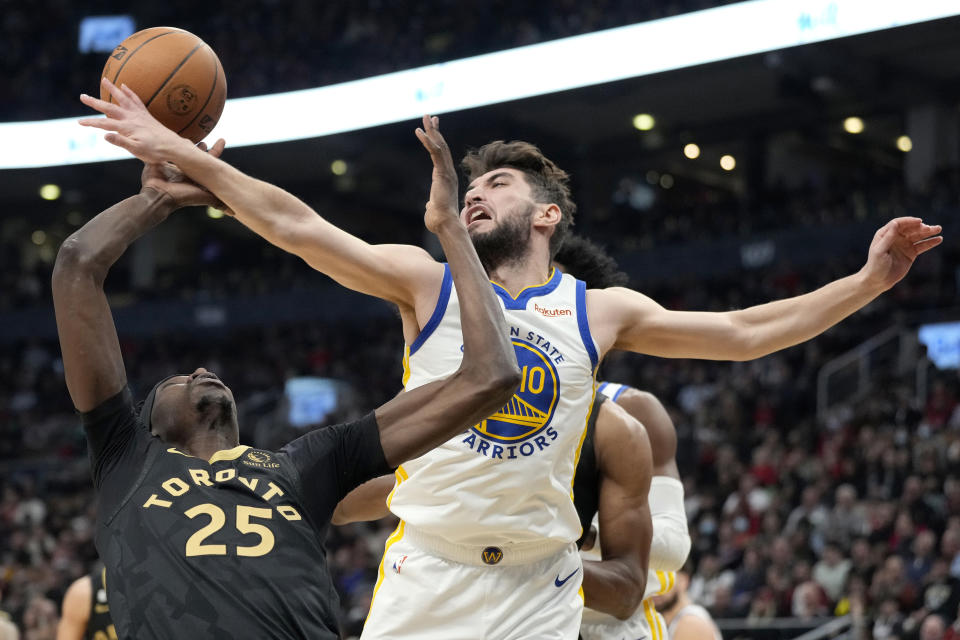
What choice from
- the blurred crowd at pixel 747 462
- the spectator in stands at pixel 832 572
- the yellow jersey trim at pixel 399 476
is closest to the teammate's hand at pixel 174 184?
the yellow jersey trim at pixel 399 476

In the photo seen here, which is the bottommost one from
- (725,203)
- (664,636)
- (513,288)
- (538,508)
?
(664,636)

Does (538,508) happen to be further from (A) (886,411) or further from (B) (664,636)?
(A) (886,411)

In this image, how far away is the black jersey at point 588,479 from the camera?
4.03 m

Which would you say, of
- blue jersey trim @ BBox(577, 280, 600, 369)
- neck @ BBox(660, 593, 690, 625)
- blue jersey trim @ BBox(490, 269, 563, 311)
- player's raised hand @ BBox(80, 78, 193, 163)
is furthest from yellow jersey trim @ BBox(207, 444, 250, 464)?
neck @ BBox(660, 593, 690, 625)

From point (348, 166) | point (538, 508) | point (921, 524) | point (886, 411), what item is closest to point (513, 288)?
point (538, 508)

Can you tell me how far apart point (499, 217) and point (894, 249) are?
4.34 feet

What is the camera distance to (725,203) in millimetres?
20719

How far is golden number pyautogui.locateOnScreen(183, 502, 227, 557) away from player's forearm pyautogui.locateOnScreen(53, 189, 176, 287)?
1.92 ft

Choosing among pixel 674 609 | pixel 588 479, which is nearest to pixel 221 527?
pixel 588 479

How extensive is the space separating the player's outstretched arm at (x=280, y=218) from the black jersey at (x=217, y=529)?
2.20ft

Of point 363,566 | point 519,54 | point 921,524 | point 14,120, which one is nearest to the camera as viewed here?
point 921,524

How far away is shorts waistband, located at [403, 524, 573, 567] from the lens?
3.45 m

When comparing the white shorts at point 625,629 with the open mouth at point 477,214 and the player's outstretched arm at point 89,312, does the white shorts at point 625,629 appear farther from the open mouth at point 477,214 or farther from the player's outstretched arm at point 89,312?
the player's outstretched arm at point 89,312

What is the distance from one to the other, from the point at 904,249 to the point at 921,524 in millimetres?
7936
